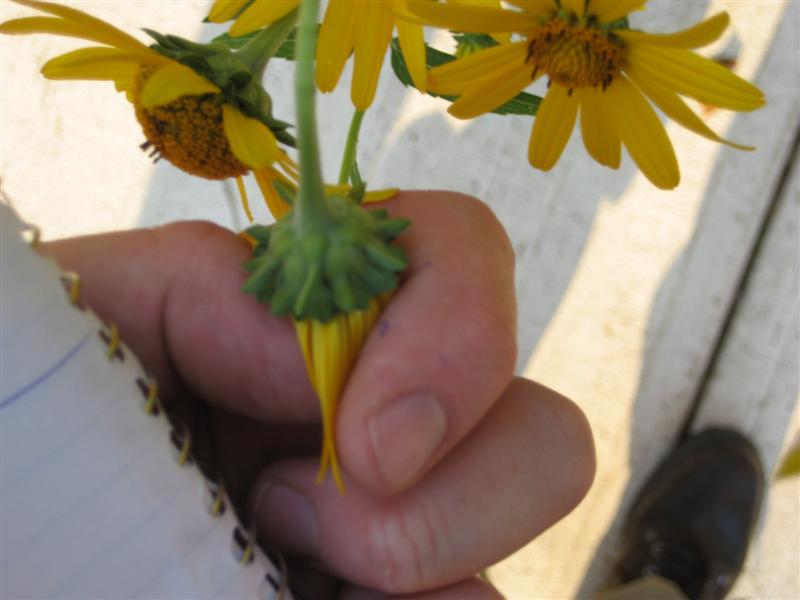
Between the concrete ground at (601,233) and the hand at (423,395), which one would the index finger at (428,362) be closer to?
the hand at (423,395)

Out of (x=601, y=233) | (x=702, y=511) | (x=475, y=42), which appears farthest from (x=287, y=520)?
(x=702, y=511)

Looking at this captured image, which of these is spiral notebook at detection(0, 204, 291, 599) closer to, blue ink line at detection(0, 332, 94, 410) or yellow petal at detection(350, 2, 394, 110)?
blue ink line at detection(0, 332, 94, 410)

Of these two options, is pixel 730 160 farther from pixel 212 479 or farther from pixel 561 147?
pixel 212 479

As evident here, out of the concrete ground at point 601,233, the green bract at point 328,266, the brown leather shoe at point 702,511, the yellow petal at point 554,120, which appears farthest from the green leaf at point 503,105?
the brown leather shoe at point 702,511

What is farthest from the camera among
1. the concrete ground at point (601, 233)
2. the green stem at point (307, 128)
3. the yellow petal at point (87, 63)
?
the concrete ground at point (601, 233)

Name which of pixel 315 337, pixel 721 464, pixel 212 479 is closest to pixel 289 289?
pixel 315 337

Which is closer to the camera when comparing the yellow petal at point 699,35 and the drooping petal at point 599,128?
the yellow petal at point 699,35

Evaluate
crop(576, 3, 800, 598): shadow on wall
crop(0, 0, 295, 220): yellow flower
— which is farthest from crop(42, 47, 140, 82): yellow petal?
crop(576, 3, 800, 598): shadow on wall
